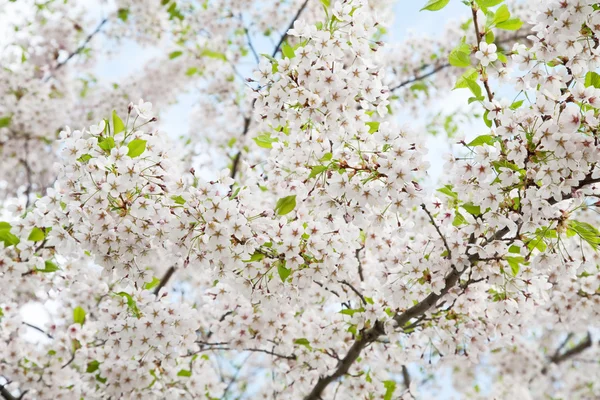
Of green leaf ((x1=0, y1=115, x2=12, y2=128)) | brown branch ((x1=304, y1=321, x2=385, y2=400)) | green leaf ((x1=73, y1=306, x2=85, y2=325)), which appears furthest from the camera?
green leaf ((x1=0, y1=115, x2=12, y2=128))

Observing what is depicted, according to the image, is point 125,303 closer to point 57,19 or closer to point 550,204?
→ point 550,204

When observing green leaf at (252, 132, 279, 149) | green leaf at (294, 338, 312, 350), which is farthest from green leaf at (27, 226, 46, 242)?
green leaf at (294, 338, 312, 350)

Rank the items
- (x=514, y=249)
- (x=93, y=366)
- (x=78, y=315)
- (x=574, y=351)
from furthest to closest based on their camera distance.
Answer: (x=574, y=351), (x=78, y=315), (x=93, y=366), (x=514, y=249)

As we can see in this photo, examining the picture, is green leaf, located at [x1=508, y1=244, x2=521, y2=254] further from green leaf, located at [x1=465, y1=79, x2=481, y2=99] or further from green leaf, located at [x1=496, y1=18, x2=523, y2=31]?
green leaf, located at [x1=496, y1=18, x2=523, y2=31]

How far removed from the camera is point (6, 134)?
8.83 meters

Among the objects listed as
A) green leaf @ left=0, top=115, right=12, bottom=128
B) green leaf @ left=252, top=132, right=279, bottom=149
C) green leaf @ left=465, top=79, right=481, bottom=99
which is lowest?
green leaf @ left=465, top=79, right=481, bottom=99

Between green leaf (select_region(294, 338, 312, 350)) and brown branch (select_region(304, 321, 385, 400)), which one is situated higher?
green leaf (select_region(294, 338, 312, 350))

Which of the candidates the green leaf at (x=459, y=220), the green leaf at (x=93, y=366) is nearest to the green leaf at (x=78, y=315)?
the green leaf at (x=93, y=366)

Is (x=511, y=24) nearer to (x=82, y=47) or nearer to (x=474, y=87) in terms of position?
(x=474, y=87)

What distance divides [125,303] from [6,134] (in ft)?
21.6

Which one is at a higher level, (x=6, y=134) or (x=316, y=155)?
(x=6, y=134)

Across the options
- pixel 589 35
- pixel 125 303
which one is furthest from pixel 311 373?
pixel 589 35

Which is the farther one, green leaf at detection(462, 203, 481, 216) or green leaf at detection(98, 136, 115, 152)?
green leaf at detection(462, 203, 481, 216)

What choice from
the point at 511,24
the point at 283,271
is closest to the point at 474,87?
the point at 511,24
